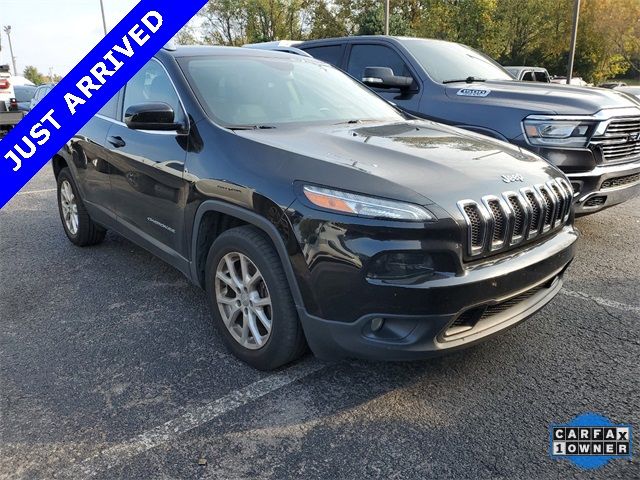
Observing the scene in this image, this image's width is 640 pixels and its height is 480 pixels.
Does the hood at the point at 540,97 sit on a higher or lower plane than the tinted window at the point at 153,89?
lower

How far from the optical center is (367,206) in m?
2.23

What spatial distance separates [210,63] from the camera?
3.47m

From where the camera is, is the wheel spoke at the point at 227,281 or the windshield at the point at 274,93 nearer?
the wheel spoke at the point at 227,281

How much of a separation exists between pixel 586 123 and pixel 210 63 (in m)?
3.11

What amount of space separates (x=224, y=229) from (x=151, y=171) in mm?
740

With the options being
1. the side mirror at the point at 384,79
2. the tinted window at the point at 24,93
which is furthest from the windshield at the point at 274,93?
the tinted window at the point at 24,93

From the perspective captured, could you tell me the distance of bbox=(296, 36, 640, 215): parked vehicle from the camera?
4.41 m

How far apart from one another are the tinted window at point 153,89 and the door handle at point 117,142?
27 cm

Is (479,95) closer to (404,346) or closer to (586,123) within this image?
(586,123)

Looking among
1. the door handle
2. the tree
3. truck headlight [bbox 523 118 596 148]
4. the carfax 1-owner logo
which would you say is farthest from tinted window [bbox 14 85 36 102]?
the tree

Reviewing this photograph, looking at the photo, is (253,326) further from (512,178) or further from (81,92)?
(512,178)

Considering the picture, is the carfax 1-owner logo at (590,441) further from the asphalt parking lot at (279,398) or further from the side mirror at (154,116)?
the side mirror at (154,116)

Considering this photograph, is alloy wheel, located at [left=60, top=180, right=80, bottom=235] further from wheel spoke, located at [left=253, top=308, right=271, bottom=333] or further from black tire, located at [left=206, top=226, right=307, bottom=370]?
wheel spoke, located at [left=253, top=308, right=271, bottom=333]

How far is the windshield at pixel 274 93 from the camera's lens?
10.4ft
